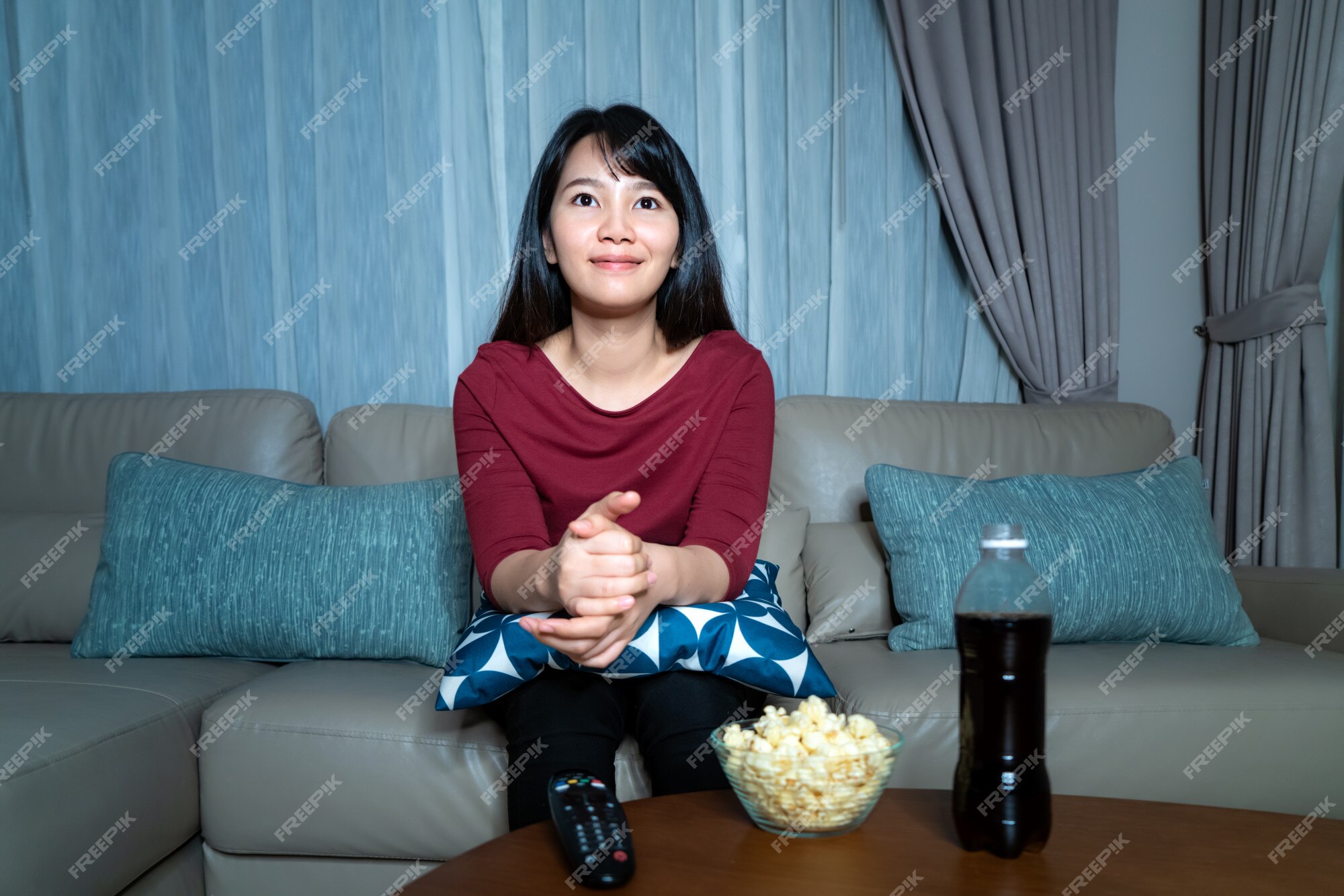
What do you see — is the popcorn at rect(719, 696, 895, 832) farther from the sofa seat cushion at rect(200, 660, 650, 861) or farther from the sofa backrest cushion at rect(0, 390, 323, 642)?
the sofa backrest cushion at rect(0, 390, 323, 642)

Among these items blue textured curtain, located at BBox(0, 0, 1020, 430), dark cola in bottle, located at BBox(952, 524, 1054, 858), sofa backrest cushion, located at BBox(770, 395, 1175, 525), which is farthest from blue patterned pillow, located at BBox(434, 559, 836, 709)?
blue textured curtain, located at BBox(0, 0, 1020, 430)

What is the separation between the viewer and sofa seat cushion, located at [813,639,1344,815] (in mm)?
1265

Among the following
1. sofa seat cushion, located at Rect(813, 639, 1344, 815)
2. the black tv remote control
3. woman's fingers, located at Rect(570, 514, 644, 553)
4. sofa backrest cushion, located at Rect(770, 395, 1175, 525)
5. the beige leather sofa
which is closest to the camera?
the black tv remote control

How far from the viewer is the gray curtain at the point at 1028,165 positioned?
2277 millimetres

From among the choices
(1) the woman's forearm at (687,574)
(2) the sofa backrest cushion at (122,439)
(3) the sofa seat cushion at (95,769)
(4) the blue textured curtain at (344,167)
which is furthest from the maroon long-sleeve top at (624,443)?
(4) the blue textured curtain at (344,167)

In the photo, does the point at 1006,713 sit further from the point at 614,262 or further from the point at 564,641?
the point at 614,262

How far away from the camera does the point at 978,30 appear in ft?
7.48

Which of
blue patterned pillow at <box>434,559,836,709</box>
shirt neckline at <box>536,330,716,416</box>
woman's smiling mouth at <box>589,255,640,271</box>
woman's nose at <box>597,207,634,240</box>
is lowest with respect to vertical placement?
blue patterned pillow at <box>434,559,836,709</box>

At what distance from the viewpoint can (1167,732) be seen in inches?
50.1

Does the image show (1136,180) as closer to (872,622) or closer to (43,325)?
(872,622)

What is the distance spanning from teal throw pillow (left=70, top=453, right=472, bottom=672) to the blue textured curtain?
0.70m

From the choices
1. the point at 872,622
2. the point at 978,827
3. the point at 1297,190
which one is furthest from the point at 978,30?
the point at 978,827

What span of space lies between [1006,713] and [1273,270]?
2028 mm

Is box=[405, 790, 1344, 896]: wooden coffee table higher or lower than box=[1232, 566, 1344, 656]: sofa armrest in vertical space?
higher
